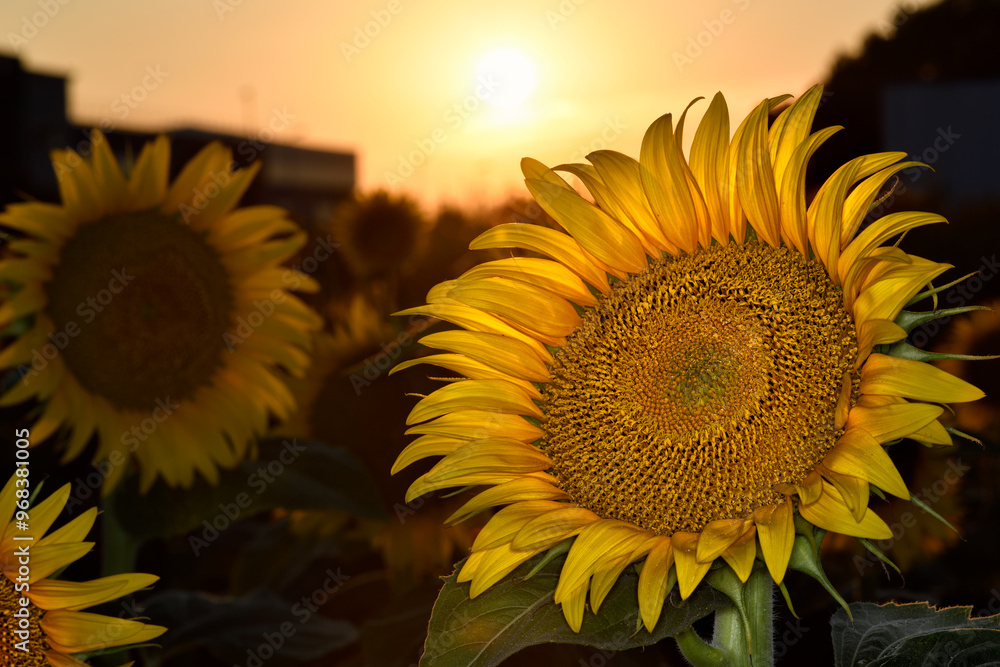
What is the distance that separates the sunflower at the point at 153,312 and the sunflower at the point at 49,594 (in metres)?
1.13

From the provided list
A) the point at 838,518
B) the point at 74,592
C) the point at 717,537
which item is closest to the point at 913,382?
the point at 838,518

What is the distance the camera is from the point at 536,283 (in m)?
1.22

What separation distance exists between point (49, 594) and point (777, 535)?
95 centimetres

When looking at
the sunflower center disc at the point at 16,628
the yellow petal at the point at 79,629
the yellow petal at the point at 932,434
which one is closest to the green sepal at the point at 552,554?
the yellow petal at the point at 932,434

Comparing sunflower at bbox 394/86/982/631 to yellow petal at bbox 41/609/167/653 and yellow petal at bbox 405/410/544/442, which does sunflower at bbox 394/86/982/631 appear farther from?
yellow petal at bbox 41/609/167/653

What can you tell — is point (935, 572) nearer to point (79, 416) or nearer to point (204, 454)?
point (204, 454)

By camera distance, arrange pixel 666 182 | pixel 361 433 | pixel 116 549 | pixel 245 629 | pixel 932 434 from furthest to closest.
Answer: pixel 361 433 < pixel 116 549 < pixel 245 629 < pixel 666 182 < pixel 932 434

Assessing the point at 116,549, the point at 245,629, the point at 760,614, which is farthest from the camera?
the point at 116,549

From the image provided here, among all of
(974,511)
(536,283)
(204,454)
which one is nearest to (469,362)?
(536,283)

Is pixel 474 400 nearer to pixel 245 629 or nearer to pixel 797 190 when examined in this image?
pixel 797 190

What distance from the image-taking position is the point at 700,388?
1.16 m

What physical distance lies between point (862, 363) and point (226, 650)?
169 cm

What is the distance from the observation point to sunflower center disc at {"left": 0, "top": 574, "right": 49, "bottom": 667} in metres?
1.16

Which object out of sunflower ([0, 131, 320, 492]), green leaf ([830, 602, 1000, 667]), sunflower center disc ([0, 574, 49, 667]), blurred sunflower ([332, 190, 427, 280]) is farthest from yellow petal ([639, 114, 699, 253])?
blurred sunflower ([332, 190, 427, 280])
